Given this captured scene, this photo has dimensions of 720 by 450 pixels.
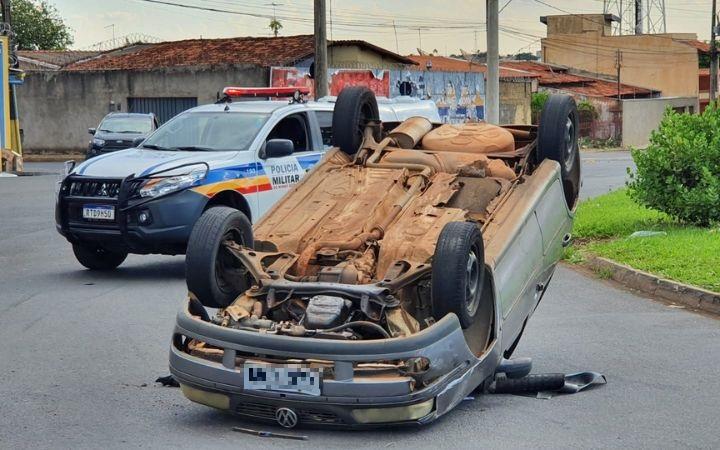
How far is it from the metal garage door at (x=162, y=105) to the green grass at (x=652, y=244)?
92.5ft

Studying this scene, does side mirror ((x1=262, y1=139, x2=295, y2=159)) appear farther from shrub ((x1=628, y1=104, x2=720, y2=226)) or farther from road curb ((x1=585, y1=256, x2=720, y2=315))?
shrub ((x1=628, y1=104, x2=720, y2=226))

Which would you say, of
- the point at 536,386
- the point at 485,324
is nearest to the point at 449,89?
the point at 536,386

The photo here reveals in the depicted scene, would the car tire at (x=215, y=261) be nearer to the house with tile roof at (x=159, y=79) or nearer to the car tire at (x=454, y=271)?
the car tire at (x=454, y=271)

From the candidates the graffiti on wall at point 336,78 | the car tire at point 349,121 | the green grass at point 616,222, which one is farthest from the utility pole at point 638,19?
the car tire at point 349,121

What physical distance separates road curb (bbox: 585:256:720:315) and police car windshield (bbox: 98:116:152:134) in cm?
2240

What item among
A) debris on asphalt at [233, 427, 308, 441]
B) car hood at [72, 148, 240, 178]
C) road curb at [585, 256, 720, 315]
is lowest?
road curb at [585, 256, 720, 315]

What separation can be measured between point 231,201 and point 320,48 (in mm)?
16478

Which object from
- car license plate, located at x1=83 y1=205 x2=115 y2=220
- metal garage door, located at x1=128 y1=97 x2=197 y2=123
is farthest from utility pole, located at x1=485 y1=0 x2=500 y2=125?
metal garage door, located at x1=128 y1=97 x2=197 y2=123

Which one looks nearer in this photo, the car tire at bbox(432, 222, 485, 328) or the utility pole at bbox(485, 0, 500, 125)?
the car tire at bbox(432, 222, 485, 328)

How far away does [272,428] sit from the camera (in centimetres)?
634

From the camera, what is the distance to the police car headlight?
39.0 feet

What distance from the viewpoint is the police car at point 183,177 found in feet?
39.0

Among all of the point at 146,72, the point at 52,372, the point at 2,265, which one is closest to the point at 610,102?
the point at 146,72

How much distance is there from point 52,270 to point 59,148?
34.5m
